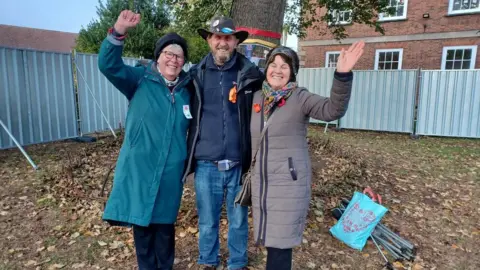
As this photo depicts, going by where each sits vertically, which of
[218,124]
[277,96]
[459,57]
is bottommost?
[218,124]

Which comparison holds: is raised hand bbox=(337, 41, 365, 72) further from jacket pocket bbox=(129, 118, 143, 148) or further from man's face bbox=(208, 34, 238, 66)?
jacket pocket bbox=(129, 118, 143, 148)

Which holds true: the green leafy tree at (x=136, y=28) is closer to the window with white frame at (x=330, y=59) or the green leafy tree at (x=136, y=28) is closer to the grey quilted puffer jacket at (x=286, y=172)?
the window with white frame at (x=330, y=59)

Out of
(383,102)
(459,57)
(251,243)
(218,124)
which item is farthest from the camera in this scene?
(459,57)

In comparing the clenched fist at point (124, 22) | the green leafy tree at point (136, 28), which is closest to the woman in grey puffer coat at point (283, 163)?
the clenched fist at point (124, 22)

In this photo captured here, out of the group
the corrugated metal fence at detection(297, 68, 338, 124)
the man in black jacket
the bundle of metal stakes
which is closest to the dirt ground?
the bundle of metal stakes

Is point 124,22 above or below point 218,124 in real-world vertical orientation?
above

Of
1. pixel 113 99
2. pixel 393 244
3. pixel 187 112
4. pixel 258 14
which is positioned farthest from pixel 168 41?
pixel 113 99

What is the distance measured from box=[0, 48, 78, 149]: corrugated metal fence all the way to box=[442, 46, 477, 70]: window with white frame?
1517cm

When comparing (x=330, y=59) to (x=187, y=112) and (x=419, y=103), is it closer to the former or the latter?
(x=419, y=103)

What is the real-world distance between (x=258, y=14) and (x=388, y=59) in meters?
14.8

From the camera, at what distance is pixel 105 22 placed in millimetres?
14969

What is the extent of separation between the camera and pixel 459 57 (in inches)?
600

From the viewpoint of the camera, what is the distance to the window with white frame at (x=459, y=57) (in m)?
14.9

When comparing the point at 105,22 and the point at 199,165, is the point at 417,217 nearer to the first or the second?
the point at 199,165
